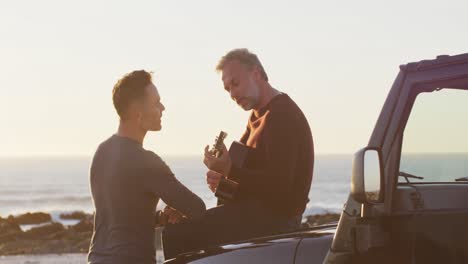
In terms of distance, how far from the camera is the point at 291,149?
5.97m

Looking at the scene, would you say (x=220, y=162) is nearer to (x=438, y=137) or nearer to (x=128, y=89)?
(x=128, y=89)

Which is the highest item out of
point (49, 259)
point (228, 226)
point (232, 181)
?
point (232, 181)

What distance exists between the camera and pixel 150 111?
20.3 ft

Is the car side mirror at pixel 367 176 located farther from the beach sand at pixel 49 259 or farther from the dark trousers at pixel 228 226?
the beach sand at pixel 49 259

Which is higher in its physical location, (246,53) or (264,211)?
(246,53)

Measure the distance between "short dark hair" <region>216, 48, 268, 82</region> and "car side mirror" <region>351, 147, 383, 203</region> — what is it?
8.27ft

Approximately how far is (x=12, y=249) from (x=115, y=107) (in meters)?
22.2

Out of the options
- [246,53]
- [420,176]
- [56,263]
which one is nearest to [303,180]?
[246,53]

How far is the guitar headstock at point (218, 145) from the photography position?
20.0 ft

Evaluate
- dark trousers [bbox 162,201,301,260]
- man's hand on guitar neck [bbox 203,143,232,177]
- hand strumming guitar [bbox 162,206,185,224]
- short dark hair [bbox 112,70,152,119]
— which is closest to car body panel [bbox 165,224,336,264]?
dark trousers [bbox 162,201,301,260]

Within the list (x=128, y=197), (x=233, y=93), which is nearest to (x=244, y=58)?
(x=233, y=93)

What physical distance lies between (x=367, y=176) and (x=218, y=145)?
83.7 inches

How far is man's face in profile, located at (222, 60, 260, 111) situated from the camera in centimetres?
647

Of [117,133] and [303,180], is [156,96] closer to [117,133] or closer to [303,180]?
[117,133]
